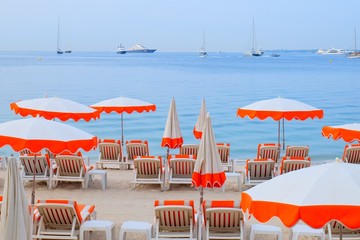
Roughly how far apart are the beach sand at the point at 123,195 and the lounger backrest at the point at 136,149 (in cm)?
86

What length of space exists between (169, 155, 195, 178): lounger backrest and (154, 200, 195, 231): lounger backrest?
3.78m

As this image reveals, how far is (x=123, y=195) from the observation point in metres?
11.3

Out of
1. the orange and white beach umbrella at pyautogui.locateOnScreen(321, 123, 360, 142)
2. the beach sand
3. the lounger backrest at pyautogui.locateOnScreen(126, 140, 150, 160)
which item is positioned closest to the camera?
the beach sand

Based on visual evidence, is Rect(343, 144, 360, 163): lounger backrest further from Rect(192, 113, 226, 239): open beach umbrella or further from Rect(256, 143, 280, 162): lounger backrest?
Rect(192, 113, 226, 239): open beach umbrella

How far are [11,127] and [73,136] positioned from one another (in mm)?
927

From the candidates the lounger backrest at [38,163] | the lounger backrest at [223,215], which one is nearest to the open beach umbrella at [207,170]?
the lounger backrest at [223,215]

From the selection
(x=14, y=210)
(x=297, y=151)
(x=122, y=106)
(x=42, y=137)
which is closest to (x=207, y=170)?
(x=42, y=137)

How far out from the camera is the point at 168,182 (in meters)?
11.7

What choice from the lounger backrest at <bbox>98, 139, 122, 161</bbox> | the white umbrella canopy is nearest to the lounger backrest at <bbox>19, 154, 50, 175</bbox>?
the lounger backrest at <bbox>98, 139, 122, 161</bbox>

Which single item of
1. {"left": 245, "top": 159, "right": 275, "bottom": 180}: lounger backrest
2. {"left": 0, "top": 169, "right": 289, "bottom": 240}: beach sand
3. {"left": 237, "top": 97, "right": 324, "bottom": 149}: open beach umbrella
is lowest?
{"left": 0, "top": 169, "right": 289, "bottom": 240}: beach sand

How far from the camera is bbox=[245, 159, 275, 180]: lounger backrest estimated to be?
38.4ft

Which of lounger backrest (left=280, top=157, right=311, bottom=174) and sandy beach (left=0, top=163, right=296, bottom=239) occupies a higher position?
lounger backrest (left=280, top=157, right=311, bottom=174)

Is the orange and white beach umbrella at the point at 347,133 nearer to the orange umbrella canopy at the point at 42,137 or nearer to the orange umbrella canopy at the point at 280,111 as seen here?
the orange umbrella canopy at the point at 280,111

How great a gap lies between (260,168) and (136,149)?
325 cm
